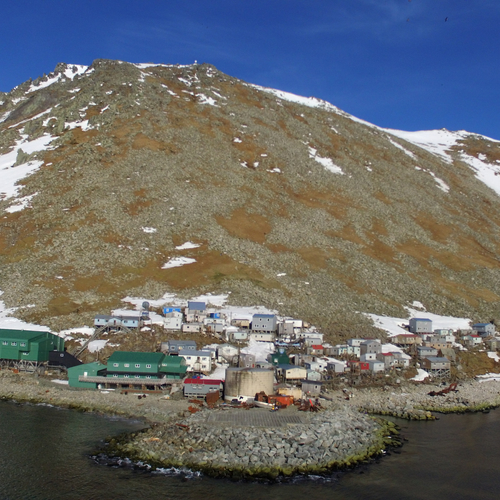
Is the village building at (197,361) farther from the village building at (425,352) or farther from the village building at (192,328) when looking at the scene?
the village building at (425,352)

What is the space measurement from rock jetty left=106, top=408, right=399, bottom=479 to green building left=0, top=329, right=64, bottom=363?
22.5 meters

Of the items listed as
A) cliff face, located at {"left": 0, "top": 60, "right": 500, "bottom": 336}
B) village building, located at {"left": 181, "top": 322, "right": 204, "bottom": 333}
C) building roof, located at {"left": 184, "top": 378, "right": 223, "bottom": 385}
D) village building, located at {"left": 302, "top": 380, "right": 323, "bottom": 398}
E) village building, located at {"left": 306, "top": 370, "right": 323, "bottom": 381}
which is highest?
cliff face, located at {"left": 0, "top": 60, "right": 500, "bottom": 336}

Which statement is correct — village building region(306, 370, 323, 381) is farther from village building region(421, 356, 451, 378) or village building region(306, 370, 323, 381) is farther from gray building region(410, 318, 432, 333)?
gray building region(410, 318, 432, 333)

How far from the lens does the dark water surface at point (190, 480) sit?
2875cm

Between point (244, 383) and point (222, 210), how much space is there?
54.2 meters

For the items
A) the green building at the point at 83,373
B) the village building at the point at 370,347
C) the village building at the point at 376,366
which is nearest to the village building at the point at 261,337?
the village building at the point at 370,347

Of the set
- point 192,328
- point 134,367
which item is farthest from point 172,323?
point 134,367

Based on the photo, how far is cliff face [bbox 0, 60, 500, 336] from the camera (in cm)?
7475

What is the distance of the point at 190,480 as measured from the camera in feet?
99.4

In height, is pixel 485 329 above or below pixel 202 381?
above

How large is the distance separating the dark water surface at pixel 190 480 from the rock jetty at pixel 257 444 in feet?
5.56

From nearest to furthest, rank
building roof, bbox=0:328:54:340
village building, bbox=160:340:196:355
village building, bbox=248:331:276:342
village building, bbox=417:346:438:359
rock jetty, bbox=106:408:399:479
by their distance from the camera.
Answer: rock jetty, bbox=106:408:399:479, building roof, bbox=0:328:54:340, village building, bbox=160:340:196:355, village building, bbox=248:331:276:342, village building, bbox=417:346:438:359

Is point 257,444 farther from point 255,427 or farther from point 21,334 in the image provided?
point 21,334

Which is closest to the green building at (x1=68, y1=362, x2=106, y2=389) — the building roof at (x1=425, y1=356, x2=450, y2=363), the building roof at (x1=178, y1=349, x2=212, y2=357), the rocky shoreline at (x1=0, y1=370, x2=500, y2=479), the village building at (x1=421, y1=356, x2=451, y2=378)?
the rocky shoreline at (x1=0, y1=370, x2=500, y2=479)
